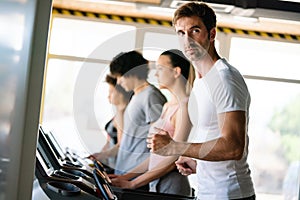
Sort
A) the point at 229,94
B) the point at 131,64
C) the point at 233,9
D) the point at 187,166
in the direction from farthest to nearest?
the point at 233,9 < the point at 131,64 < the point at 187,166 < the point at 229,94

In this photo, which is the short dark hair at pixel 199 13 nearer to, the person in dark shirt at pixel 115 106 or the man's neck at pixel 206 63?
the man's neck at pixel 206 63

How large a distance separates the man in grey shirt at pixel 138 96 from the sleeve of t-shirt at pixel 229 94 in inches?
28.7

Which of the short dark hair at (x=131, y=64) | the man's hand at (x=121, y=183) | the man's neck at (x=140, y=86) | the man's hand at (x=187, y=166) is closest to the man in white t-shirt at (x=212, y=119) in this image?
the man's hand at (x=187, y=166)

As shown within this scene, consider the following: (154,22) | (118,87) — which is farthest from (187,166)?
(154,22)

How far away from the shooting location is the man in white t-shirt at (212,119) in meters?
2.19

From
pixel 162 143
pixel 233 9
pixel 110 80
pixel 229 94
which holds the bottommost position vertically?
pixel 162 143

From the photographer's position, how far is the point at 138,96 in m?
3.09

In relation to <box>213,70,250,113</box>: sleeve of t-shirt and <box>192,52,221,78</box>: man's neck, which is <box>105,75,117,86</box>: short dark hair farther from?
<box>213,70,250,113</box>: sleeve of t-shirt

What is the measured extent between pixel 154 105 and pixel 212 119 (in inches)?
35.2

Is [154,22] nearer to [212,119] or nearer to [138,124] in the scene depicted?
[138,124]

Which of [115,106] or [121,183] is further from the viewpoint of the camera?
[115,106]

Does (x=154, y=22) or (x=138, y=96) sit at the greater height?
(x=154, y=22)

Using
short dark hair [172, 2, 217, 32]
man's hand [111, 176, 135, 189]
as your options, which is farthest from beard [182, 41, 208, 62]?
man's hand [111, 176, 135, 189]

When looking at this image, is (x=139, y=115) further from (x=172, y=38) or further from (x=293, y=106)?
(x=293, y=106)
